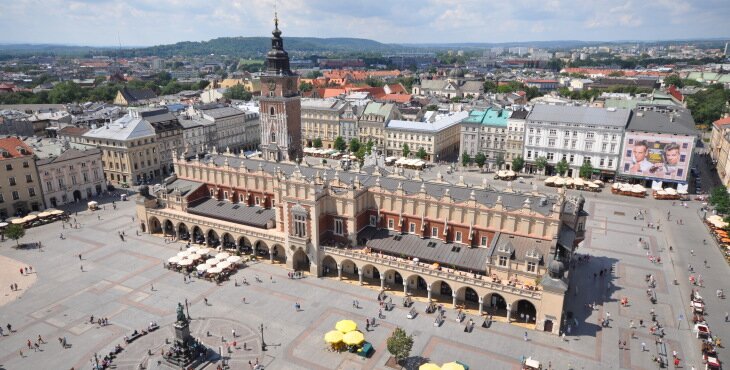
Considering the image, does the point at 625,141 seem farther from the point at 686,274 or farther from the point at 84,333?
the point at 84,333

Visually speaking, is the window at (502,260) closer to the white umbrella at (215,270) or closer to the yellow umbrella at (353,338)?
the yellow umbrella at (353,338)

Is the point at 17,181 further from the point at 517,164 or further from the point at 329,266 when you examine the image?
the point at 517,164

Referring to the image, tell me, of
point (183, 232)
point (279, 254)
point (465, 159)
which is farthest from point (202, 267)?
point (465, 159)

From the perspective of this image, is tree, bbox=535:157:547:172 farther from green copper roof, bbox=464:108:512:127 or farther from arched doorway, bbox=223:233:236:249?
arched doorway, bbox=223:233:236:249

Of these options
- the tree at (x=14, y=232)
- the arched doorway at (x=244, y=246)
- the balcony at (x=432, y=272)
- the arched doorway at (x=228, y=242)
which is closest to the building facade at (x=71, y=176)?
the tree at (x=14, y=232)

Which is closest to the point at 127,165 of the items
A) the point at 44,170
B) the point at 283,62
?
the point at 44,170

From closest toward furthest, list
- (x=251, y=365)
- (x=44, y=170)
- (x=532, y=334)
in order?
(x=251, y=365) → (x=532, y=334) → (x=44, y=170)
